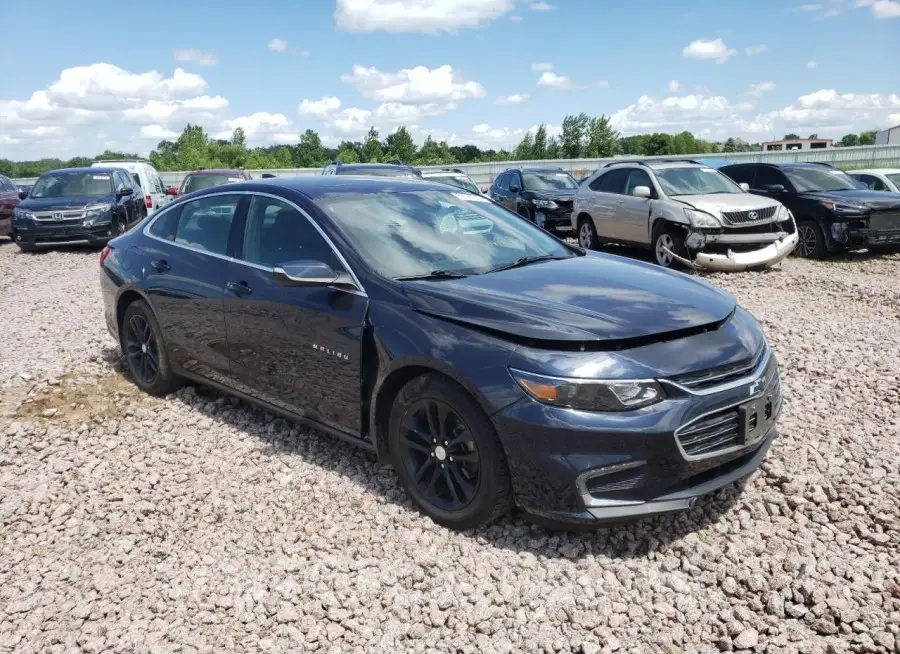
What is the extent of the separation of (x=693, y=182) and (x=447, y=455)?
31.6ft

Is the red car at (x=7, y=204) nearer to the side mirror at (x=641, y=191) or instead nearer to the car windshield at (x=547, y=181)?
the car windshield at (x=547, y=181)

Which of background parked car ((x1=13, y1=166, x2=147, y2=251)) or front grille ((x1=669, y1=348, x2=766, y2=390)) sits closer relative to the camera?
front grille ((x1=669, y1=348, x2=766, y2=390))

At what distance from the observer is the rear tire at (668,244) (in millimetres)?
10875

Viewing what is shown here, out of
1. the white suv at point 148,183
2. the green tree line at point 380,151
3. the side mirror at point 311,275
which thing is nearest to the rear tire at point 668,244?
the side mirror at point 311,275

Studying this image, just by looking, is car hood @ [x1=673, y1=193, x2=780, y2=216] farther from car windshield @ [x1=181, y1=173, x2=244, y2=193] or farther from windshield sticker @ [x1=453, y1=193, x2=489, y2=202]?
car windshield @ [x1=181, y1=173, x2=244, y2=193]

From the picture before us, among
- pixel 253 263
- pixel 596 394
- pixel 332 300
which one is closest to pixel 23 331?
pixel 253 263

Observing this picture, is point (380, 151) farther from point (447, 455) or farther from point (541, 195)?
point (447, 455)

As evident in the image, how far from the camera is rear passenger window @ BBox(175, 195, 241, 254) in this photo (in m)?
4.95

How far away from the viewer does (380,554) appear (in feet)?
11.6

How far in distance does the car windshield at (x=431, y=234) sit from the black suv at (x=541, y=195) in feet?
35.2

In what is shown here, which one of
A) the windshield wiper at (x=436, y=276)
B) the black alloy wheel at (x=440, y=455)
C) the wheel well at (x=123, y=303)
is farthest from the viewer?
the wheel well at (x=123, y=303)

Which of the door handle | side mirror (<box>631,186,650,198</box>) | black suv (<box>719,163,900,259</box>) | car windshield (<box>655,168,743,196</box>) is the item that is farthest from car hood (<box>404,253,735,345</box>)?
black suv (<box>719,163,900,259</box>)

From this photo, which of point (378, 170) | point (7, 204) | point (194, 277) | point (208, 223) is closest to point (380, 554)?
point (194, 277)

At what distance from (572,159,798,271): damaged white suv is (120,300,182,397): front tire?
7553 millimetres
